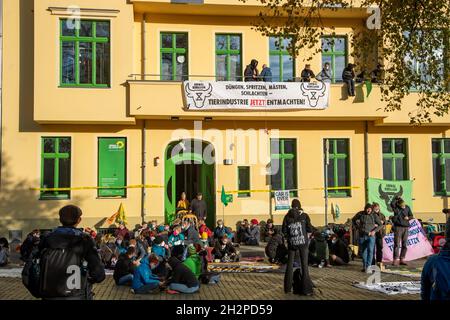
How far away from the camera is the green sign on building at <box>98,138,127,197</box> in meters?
22.1

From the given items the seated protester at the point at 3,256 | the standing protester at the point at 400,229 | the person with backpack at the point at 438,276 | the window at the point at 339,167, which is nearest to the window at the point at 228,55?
the window at the point at 339,167

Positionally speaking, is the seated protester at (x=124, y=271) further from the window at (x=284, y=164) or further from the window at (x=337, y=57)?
the window at (x=337, y=57)

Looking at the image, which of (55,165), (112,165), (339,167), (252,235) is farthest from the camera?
(339,167)

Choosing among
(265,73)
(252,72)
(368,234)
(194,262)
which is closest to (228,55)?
(252,72)

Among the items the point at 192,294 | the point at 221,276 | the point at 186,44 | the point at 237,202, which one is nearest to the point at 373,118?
the point at 237,202

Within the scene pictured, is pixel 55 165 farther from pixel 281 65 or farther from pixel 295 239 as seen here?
pixel 295 239

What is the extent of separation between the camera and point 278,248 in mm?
16328

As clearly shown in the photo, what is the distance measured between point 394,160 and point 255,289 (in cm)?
1368

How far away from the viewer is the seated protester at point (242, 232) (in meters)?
21.5

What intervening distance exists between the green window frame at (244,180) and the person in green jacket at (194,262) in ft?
31.7

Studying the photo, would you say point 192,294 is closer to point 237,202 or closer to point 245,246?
point 245,246

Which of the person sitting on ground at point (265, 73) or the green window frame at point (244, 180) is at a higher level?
the person sitting on ground at point (265, 73)

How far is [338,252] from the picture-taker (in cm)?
1666

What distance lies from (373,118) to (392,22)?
861cm
